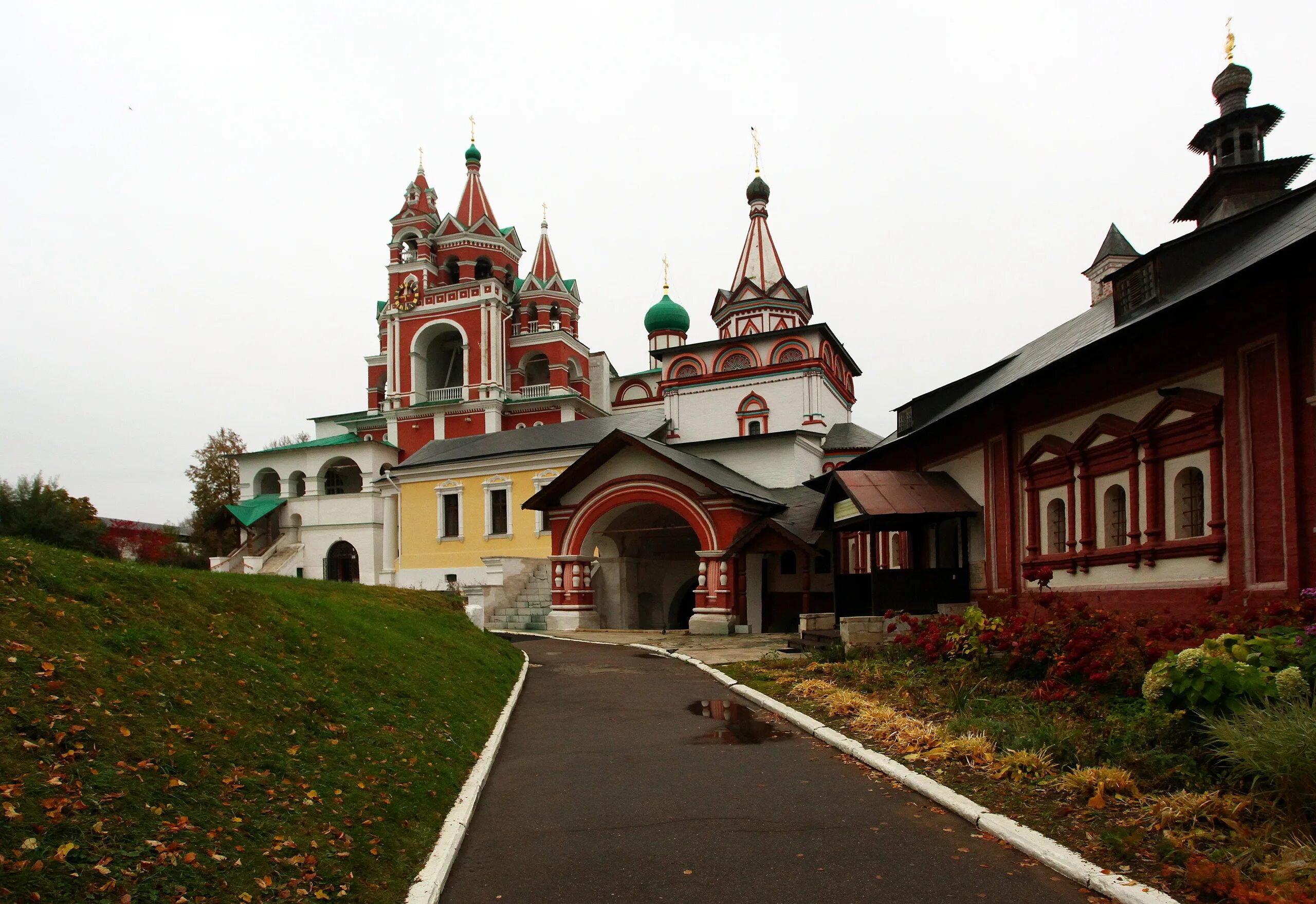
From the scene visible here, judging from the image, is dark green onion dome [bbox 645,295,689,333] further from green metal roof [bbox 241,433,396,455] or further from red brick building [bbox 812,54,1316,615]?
red brick building [bbox 812,54,1316,615]

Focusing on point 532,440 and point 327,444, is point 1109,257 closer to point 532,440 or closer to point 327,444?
point 532,440

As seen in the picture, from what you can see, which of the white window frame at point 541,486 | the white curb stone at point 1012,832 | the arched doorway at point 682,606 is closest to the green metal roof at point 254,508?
the white window frame at point 541,486

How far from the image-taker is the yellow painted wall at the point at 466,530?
35.3 meters

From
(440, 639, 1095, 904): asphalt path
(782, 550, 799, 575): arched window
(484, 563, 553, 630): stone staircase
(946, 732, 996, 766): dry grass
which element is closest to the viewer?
(440, 639, 1095, 904): asphalt path

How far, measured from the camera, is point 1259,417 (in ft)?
30.5

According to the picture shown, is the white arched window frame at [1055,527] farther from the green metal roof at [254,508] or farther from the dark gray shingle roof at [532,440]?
the green metal roof at [254,508]

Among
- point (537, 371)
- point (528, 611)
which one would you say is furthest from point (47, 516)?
point (537, 371)

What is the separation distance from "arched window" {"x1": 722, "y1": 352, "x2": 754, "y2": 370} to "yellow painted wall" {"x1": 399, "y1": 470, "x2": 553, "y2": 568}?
9872 mm

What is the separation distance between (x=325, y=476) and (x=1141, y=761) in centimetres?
4664

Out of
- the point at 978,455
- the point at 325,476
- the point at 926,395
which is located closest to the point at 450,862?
the point at 978,455

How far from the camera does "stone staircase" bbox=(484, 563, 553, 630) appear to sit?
2831 centimetres

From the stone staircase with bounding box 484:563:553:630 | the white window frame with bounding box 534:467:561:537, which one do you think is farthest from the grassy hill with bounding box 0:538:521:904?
the white window frame with bounding box 534:467:561:537

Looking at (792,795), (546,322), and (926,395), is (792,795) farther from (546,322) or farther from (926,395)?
(546,322)

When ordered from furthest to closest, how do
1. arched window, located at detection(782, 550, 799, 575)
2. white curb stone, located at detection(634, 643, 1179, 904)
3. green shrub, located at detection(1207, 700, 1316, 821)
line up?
arched window, located at detection(782, 550, 799, 575) < green shrub, located at detection(1207, 700, 1316, 821) < white curb stone, located at detection(634, 643, 1179, 904)
